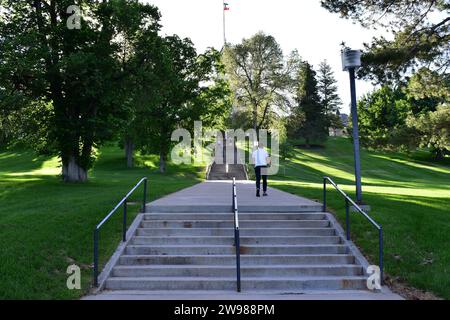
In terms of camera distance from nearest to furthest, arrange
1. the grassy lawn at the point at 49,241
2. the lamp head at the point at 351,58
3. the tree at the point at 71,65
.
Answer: the grassy lawn at the point at 49,241 < the lamp head at the point at 351,58 < the tree at the point at 71,65

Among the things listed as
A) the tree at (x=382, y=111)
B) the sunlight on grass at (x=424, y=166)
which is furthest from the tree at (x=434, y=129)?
the tree at (x=382, y=111)

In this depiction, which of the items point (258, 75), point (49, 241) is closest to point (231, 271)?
point (49, 241)

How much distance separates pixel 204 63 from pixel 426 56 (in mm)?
25862

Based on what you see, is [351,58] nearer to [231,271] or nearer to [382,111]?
[231,271]

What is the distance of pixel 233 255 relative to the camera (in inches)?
341

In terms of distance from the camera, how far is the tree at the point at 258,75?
55.6 metres

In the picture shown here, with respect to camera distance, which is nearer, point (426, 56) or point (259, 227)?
point (259, 227)

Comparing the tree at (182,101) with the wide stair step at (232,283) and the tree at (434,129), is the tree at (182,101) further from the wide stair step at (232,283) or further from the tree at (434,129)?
the wide stair step at (232,283)

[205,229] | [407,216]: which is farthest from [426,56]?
[205,229]

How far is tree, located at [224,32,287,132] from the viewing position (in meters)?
55.6

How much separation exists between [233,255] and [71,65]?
1268 centimetres

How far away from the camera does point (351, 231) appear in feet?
32.3

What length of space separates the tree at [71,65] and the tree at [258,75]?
34158mm

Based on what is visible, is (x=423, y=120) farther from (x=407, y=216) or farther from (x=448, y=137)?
(x=407, y=216)
